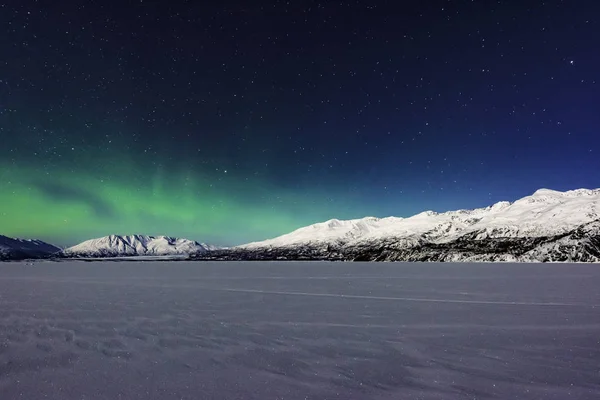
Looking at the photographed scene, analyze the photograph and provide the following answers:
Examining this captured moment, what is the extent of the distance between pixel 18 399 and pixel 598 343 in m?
23.1

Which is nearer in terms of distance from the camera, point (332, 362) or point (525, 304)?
point (332, 362)

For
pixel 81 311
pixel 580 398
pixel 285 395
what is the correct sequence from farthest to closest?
pixel 81 311 < pixel 285 395 < pixel 580 398

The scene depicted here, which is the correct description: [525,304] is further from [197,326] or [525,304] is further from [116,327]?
[116,327]

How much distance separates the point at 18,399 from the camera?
444 inches

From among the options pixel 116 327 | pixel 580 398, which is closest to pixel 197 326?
pixel 116 327

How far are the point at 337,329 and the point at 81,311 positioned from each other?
71.4 ft

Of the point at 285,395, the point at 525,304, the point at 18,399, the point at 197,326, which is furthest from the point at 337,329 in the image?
the point at 525,304

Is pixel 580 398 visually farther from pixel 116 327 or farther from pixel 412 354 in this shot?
pixel 116 327

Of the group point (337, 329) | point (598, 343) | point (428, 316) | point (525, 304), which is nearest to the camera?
point (598, 343)

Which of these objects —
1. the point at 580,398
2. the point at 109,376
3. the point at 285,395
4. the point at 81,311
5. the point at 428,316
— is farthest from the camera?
the point at 81,311

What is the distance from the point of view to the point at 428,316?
2683cm

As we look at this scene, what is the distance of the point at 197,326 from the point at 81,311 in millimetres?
13721

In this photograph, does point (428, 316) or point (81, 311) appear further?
point (81, 311)

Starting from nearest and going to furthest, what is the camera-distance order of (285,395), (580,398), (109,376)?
(580,398), (285,395), (109,376)
